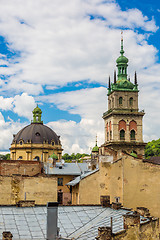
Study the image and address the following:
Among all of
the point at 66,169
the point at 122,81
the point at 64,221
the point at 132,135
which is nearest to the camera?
the point at 64,221

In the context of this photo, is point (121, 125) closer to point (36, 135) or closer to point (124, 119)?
point (124, 119)

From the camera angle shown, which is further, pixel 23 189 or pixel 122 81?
pixel 122 81

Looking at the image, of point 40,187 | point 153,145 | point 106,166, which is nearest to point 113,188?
point 106,166

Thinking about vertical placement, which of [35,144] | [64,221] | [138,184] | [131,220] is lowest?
[64,221]

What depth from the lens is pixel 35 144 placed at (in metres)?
117

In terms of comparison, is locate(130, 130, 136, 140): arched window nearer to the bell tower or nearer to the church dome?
the bell tower

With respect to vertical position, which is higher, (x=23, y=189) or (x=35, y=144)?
(x=35, y=144)

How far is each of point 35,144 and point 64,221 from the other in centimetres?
9450

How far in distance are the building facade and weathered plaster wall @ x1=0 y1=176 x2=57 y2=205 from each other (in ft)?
235

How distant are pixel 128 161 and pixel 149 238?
429 inches

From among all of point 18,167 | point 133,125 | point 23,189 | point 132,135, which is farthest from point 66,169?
point 133,125

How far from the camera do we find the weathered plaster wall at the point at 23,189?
41125 mm

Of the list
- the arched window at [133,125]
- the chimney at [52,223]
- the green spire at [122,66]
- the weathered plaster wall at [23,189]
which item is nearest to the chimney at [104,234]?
the chimney at [52,223]

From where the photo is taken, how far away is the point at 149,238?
74.8 ft
